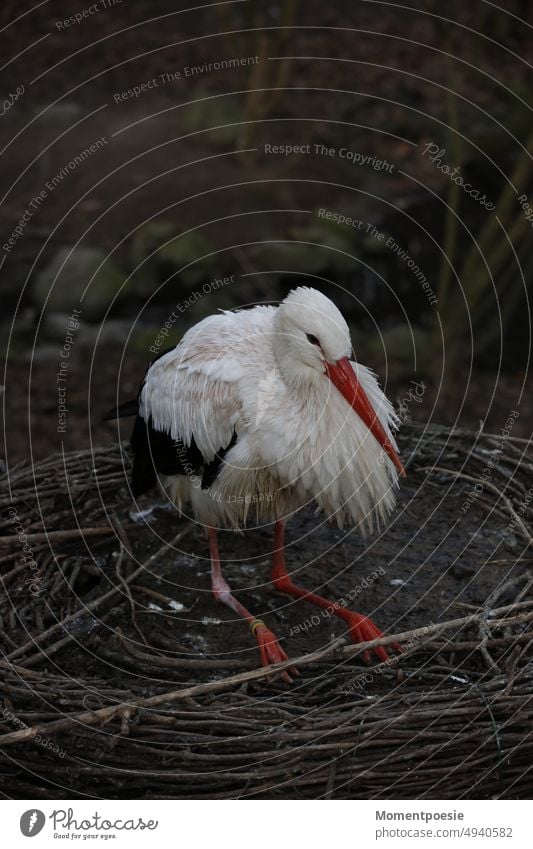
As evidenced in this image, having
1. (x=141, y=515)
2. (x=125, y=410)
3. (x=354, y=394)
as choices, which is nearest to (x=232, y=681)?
(x=354, y=394)

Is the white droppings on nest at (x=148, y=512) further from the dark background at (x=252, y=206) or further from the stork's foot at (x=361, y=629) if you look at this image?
the dark background at (x=252, y=206)

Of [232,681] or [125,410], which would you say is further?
[125,410]

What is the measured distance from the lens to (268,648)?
3.58 meters

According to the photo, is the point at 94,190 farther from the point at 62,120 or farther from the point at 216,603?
the point at 216,603

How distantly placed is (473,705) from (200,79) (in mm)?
9423

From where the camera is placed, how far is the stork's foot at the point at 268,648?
341 cm

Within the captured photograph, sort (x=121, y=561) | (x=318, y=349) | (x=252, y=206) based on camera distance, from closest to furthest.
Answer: (x=318, y=349), (x=121, y=561), (x=252, y=206)

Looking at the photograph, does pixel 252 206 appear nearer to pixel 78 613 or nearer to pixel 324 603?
pixel 324 603

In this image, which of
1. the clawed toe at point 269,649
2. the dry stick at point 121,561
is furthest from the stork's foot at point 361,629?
the dry stick at point 121,561

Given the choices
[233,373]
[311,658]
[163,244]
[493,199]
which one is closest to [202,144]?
[163,244]

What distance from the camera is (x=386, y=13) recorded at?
12.2 meters

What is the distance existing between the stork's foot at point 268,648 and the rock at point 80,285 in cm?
515

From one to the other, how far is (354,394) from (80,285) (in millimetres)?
5493

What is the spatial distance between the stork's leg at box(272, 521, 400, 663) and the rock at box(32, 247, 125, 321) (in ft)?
15.6
